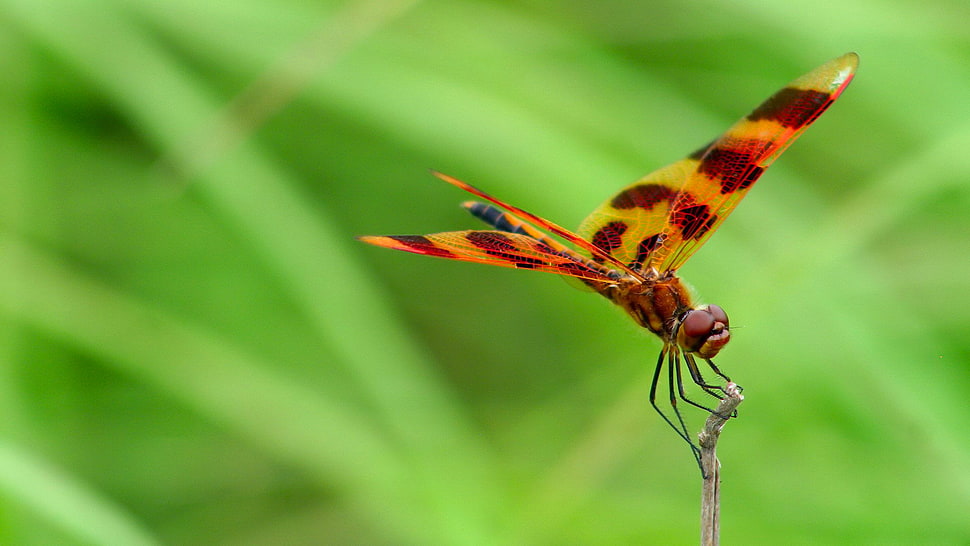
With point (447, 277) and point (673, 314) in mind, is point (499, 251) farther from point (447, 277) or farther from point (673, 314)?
point (447, 277)

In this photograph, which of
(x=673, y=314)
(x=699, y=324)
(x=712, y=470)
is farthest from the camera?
(x=673, y=314)

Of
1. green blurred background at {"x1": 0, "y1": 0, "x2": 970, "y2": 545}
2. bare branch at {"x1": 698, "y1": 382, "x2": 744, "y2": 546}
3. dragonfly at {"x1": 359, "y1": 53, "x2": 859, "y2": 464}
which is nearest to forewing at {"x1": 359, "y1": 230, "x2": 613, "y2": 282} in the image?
dragonfly at {"x1": 359, "y1": 53, "x2": 859, "y2": 464}

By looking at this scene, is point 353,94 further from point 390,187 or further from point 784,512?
point 784,512

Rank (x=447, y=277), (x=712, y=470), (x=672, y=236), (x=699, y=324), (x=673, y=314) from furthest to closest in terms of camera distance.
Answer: (x=447, y=277), (x=672, y=236), (x=673, y=314), (x=699, y=324), (x=712, y=470)

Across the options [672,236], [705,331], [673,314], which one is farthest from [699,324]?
[672,236]

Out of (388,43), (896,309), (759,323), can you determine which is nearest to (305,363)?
(388,43)

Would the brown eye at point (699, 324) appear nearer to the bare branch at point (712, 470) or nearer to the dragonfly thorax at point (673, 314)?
the dragonfly thorax at point (673, 314)

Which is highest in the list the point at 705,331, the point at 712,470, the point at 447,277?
the point at 447,277

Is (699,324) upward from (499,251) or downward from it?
downward
